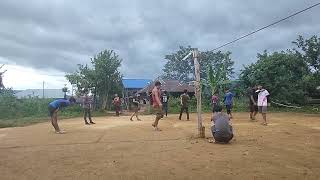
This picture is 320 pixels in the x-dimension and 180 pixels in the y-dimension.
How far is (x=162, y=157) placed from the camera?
350 inches

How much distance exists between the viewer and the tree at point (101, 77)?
35969 mm

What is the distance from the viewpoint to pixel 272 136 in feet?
39.8

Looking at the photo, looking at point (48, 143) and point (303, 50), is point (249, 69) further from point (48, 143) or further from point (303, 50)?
point (48, 143)

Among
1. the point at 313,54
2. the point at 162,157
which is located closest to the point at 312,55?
the point at 313,54

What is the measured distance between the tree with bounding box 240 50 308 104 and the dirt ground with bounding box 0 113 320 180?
19.4m

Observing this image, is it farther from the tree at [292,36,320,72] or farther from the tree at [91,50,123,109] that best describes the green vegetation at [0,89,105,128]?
the tree at [292,36,320,72]

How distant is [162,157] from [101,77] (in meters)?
27.8

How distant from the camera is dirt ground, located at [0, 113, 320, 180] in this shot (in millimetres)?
7402

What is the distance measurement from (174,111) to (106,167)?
23.1 m

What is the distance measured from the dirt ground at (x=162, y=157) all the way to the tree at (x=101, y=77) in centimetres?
2350

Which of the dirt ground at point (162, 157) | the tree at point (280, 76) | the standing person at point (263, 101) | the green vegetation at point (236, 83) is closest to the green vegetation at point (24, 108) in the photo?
the green vegetation at point (236, 83)

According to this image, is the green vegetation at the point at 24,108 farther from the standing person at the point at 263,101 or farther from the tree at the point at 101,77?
the standing person at the point at 263,101

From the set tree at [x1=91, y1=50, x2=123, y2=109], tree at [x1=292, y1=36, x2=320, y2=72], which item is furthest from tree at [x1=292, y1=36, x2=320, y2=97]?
tree at [x1=91, y1=50, x2=123, y2=109]

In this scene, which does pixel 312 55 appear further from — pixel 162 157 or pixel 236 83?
pixel 162 157
